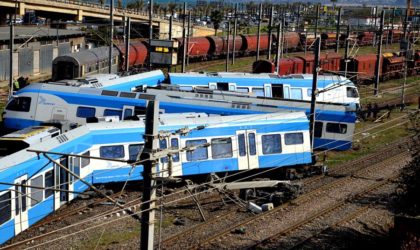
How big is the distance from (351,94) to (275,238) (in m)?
20.2

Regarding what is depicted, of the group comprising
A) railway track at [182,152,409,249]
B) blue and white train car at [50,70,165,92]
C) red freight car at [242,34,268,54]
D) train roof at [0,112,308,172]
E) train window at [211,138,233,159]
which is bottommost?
railway track at [182,152,409,249]

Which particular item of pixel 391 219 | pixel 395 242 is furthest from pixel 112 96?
pixel 395 242

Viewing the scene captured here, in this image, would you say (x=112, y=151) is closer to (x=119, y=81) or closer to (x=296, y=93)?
(x=119, y=81)

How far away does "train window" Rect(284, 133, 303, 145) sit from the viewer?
23.2 meters

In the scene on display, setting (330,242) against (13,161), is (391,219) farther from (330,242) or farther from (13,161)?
(13,161)

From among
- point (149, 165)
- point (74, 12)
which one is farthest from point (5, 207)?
point (74, 12)

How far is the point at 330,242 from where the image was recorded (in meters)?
16.9

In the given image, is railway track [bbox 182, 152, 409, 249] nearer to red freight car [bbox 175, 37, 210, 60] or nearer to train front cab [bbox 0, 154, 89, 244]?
train front cab [bbox 0, 154, 89, 244]

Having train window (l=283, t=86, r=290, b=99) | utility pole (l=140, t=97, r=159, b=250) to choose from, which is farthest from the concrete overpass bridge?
utility pole (l=140, t=97, r=159, b=250)

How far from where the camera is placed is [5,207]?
1528cm

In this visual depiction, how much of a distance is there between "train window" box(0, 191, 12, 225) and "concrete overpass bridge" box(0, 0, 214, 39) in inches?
1888

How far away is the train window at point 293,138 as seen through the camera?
23.2m

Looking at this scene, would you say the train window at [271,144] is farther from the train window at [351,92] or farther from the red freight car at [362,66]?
the red freight car at [362,66]

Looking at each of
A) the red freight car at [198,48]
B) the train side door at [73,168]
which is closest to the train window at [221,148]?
the train side door at [73,168]
